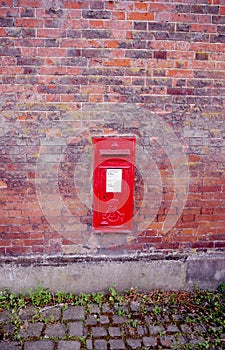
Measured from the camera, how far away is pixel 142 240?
3.81m

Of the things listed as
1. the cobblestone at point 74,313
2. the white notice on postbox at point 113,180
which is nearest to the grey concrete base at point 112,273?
the cobblestone at point 74,313

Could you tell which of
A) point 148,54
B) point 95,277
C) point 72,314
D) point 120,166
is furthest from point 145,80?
point 72,314

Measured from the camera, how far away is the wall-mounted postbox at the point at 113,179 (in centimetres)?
346

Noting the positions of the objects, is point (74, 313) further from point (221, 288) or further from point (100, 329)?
point (221, 288)

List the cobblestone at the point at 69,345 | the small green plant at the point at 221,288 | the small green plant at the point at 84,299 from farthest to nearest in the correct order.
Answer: the small green plant at the point at 221,288, the small green plant at the point at 84,299, the cobblestone at the point at 69,345

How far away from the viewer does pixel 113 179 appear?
11.5ft

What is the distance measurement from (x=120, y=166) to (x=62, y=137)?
657mm

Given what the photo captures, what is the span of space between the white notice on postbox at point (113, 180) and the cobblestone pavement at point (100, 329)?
1266mm

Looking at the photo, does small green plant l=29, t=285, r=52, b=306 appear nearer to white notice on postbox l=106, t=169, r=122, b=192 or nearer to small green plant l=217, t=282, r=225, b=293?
white notice on postbox l=106, t=169, r=122, b=192

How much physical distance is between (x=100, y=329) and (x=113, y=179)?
146 cm

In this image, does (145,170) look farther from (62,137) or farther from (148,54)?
(148,54)

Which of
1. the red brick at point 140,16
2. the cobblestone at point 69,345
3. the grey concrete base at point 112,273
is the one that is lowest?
the cobblestone at point 69,345

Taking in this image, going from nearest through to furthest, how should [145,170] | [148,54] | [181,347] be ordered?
[181,347], [148,54], [145,170]

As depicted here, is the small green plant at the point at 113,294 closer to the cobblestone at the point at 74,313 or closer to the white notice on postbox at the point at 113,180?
the cobblestone at the point at 74,313
